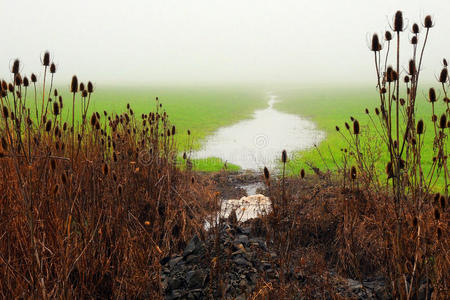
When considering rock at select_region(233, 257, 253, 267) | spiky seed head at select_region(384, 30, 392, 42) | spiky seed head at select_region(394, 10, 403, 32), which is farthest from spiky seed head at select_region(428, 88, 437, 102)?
rock at select_region(233, 257, 253, 267)

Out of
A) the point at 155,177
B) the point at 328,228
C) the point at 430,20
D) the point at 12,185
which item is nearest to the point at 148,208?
the point at 155,177

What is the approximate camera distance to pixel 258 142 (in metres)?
15.4

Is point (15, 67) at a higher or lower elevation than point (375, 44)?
lower

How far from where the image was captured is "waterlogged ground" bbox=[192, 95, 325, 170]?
12432 mm

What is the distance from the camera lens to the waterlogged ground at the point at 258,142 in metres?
12.4

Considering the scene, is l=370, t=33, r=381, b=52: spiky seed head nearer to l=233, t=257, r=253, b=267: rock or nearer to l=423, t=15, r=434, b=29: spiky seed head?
l=423, t=15, r=434, b=29: spiky seed head

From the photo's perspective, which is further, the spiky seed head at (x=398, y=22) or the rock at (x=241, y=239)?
the rock at (x=241, y=239)

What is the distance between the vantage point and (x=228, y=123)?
72.7ft

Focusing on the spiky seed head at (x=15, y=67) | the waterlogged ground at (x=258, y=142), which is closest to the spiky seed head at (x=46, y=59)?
the spiky seed head at (x=15, y=67)

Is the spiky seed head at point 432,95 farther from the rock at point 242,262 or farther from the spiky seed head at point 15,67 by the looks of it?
the spiky seed head at point 15,67

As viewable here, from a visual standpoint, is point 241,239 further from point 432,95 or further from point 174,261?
point 432,95

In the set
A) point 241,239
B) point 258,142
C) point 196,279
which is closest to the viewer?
point 196,279

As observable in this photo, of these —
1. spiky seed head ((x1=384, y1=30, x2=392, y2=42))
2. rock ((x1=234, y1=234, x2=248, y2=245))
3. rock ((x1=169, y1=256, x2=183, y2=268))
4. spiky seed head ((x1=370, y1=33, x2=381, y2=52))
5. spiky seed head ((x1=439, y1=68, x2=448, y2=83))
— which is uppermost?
spiky seed head ((x1=384, y1=30, x2=392, y2=42))

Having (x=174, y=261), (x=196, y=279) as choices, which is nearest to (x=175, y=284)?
(x=196, y=279)
